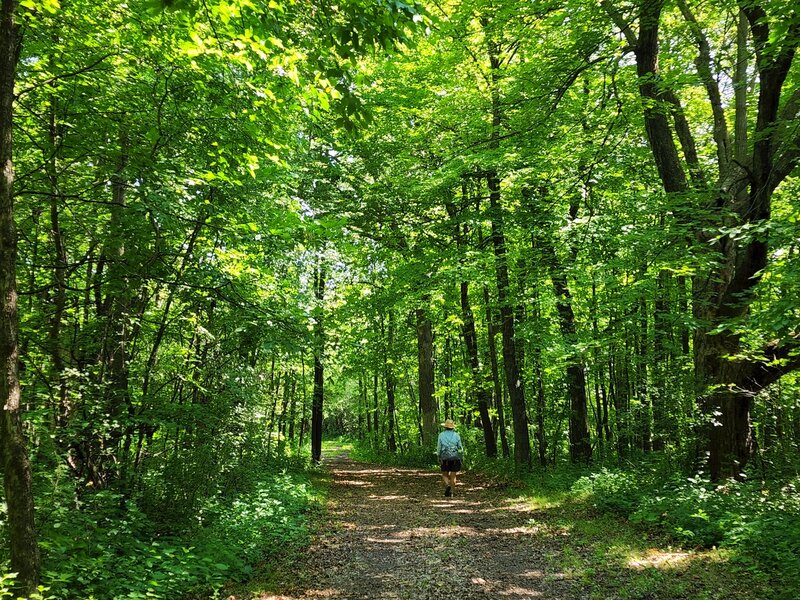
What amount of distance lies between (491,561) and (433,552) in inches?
36.8

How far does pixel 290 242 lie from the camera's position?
698 cm

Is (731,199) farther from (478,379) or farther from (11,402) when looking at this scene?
(478,379)

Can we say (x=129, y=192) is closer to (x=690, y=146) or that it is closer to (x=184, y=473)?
(x=184, y=473)

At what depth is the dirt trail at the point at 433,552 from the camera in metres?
6.11

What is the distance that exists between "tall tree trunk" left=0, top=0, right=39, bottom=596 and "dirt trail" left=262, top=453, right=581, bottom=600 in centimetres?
297

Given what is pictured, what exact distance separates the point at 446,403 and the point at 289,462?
39.4 ft

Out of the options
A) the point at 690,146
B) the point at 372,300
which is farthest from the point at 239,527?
the point at 690,146

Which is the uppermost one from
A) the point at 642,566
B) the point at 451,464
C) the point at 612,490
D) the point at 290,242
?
the point at 290,242

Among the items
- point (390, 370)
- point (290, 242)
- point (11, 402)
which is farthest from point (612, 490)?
point (390, 370)

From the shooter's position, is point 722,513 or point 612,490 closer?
point 722,513

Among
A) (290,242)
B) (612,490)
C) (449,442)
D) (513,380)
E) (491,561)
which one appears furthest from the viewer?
(513,380)

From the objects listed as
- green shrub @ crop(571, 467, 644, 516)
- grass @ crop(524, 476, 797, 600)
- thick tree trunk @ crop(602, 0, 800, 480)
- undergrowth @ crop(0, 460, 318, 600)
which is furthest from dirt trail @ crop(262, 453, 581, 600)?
thick tree trunk @ crop(602, 0, 800, 480)

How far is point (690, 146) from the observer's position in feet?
34.8

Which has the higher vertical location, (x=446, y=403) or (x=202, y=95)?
(x=202, y=95)
